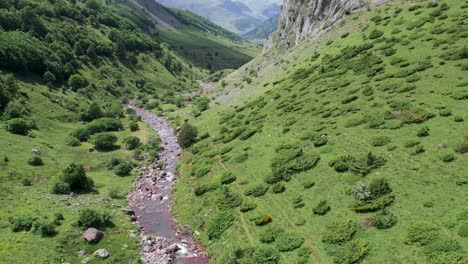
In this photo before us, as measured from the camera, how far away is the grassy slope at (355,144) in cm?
4041

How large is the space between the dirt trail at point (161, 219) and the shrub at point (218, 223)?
8.94 feet

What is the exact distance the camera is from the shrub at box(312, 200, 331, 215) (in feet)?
152

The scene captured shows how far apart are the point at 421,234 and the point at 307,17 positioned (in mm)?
118706

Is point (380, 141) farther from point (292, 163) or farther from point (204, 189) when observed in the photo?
point (204, 189)

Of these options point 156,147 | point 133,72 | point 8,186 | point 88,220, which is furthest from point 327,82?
A: point 133,72

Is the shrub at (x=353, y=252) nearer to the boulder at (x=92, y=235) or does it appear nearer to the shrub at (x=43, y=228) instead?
the boulder at (x=92, y=235)

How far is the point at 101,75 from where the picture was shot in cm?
17112

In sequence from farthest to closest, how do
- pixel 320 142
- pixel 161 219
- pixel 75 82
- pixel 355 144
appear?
pixel 75 82 < pixel 161 219 < pixel 320 142 < pixel 355 144

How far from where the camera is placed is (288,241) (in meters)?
44.3

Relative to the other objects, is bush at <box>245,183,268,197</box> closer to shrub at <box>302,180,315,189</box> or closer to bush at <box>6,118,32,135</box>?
shrub at <box>302,180,315,189</box>

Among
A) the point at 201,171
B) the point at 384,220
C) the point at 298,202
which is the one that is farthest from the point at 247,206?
the point at 201,171

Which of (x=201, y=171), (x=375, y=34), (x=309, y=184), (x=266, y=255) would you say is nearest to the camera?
(x=266, y=255)

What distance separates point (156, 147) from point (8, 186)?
136 ft

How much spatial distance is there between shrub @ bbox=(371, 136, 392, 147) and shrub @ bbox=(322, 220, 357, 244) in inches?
670
